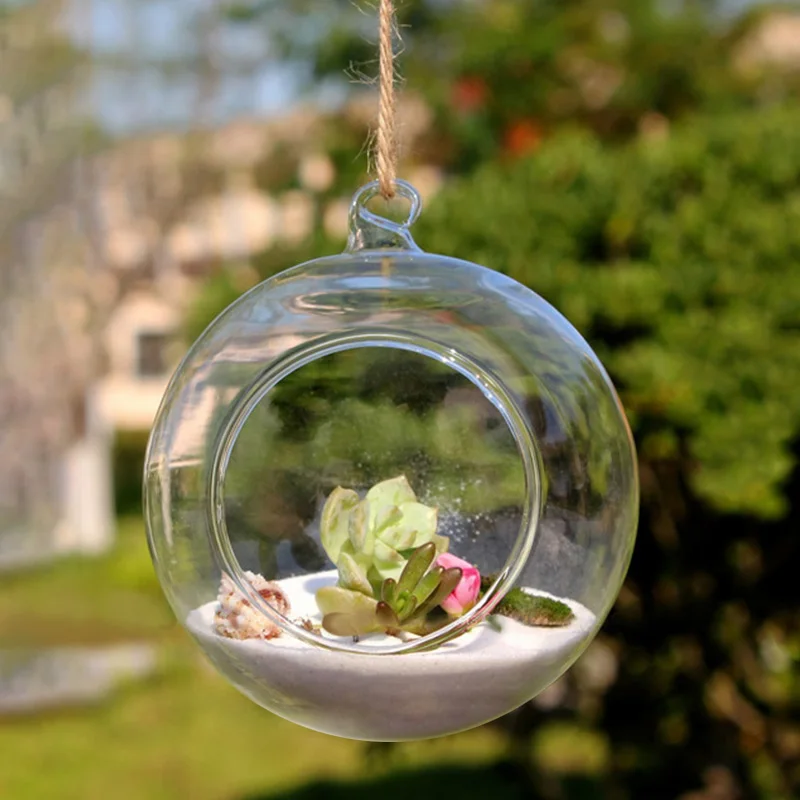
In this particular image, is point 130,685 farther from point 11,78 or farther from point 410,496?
point 410,496

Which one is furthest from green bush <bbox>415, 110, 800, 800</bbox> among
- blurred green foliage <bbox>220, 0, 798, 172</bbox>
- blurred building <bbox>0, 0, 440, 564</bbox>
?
blurred building <bbox>0, 0, 440, 564</bbox>

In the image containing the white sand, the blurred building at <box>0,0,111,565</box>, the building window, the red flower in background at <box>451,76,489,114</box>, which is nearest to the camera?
the white sand

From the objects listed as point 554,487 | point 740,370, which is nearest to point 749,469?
point 740,370

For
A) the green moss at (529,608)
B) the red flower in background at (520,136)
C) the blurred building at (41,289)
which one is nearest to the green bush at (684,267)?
the green moss at (529,608)

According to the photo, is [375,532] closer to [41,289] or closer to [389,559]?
[389,559]

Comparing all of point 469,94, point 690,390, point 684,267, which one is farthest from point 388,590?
point 469,94

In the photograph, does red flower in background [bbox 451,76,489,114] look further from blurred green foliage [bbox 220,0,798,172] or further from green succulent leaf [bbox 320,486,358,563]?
green succulent leaf [bbox 320,486,358,563]
